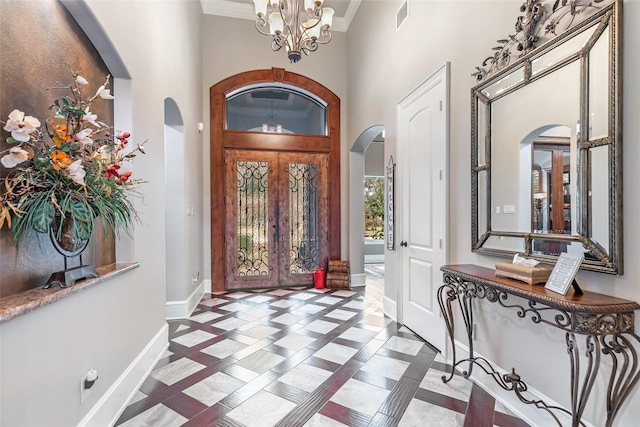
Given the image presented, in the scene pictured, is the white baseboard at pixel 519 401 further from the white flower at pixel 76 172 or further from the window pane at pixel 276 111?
the window pane at pixel 276 111

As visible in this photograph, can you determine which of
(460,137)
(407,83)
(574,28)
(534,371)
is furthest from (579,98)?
(407,83)

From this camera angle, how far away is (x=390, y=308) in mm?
4102

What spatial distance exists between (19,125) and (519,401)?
3.02 meters

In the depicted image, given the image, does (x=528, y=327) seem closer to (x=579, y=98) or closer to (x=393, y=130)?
(x=579, y=98)

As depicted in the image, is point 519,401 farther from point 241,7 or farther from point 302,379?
point 241,7

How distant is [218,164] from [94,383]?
412 centimetres

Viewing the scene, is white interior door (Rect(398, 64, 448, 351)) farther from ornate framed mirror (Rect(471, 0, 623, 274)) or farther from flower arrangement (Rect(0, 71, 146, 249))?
flower arrangement (Rect(0, 71, 146, 249))

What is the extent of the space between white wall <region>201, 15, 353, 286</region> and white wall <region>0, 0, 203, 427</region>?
1237mm

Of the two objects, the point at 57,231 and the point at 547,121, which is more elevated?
the point at 547,121

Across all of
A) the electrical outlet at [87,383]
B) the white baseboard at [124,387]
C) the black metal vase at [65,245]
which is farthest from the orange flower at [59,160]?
the white baseboard at [124,387]

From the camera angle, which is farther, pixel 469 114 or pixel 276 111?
pixel 276 111

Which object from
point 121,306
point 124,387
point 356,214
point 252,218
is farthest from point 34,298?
point 356,214

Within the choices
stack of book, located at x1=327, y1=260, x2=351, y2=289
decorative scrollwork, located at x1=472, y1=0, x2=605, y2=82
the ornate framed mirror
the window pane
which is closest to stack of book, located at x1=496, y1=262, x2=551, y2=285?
the ornate framed mirror

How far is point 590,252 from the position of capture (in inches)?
Result: 65.3
